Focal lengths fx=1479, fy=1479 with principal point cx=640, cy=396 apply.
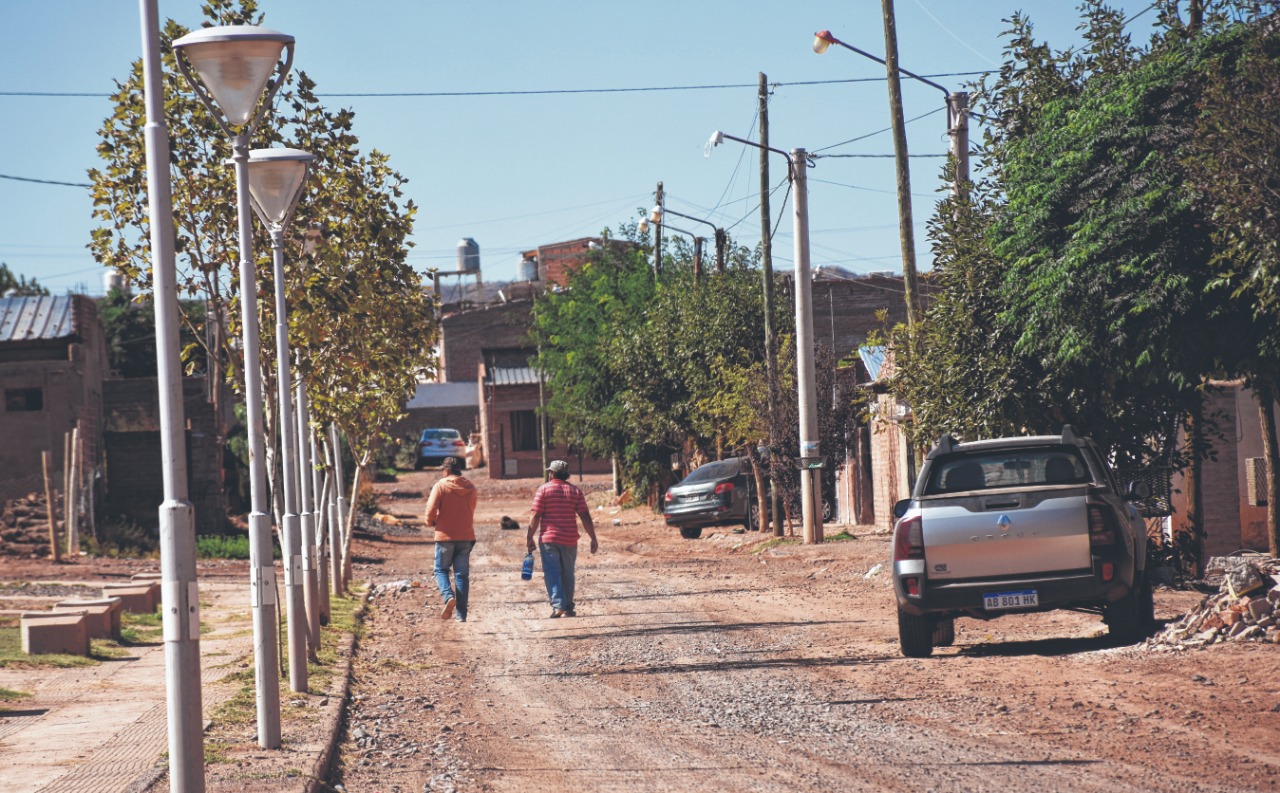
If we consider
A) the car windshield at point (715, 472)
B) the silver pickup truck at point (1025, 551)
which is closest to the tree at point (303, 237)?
the silver pickup truck at point (1025, 551)

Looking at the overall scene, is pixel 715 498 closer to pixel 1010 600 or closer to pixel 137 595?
pixel 137 595

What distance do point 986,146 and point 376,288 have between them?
712 centimetres

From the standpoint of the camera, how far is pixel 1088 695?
31.3 feet

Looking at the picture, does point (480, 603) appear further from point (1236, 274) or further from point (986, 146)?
point (1236, 274)

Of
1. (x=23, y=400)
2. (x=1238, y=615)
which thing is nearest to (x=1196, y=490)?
(x=1238, y=615)

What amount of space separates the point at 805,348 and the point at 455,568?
38.4ft

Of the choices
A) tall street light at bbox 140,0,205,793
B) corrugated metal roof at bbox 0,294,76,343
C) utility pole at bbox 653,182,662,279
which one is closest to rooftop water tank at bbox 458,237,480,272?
utility pole at bbox 653,182,662,279

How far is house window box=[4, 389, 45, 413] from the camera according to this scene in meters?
32.5

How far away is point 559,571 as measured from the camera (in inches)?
657

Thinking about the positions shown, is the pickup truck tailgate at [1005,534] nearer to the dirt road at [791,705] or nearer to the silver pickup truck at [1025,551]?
the silver pickup truck at [1025,551]

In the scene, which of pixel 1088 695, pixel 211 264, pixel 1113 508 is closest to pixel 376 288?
pixel 211 264

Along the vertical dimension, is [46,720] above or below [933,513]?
below

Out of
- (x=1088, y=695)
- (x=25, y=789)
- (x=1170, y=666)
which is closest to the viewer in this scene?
(x=25, y=789)

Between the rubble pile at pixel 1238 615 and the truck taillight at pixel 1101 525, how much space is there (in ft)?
2.89
